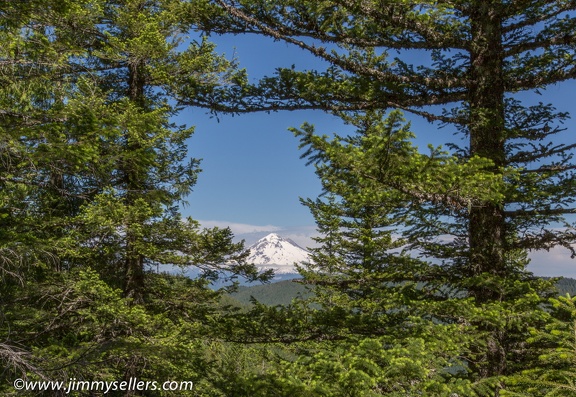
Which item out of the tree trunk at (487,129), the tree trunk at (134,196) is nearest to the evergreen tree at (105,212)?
the tree trunk at (134,196)

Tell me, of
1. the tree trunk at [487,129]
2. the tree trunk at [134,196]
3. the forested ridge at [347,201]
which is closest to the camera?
the forested ridge at [347,201]

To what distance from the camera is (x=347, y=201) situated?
7.95m

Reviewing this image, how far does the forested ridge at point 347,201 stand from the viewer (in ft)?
15.5

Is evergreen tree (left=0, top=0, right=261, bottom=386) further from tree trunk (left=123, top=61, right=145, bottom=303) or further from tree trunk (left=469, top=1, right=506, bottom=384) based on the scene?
tree trunk (left=469, top=1, right=506, bottom=384)

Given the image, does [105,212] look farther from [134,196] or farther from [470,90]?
[470,90]

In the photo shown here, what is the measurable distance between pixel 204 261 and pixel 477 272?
7.79 metres

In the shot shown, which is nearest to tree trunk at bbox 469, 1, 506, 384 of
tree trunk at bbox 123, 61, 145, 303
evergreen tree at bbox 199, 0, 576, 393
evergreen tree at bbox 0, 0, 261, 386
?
evergreen tree at bbox 199, 0, 576, 393

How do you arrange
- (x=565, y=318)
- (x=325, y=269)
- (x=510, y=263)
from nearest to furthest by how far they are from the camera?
(x=565, y=318) < (x=510, y=263) < (x=325, y=269)

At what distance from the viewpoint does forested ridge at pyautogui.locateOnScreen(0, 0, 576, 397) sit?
4734mm

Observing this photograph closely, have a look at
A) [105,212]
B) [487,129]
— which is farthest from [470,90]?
[105,212]

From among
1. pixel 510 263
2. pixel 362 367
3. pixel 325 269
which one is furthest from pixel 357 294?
pixel 362 367

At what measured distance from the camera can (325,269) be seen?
18953 millimetres

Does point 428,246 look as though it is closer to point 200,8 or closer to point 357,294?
point 200,8

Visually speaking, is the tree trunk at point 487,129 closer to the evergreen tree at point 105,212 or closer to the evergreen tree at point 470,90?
the evergreen tree at point 470,90
